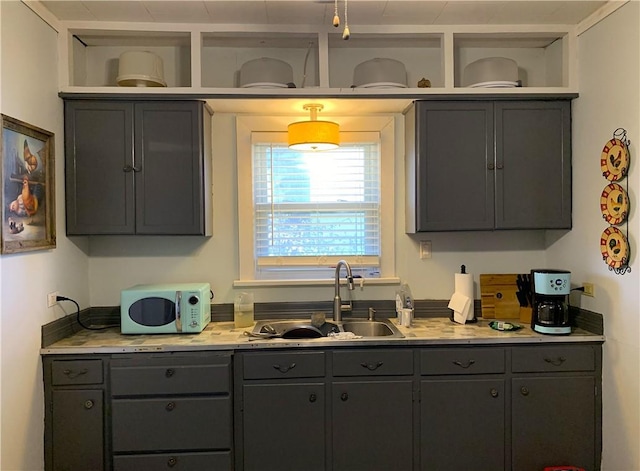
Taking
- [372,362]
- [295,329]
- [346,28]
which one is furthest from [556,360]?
[346,28]

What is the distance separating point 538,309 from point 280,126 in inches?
78.1

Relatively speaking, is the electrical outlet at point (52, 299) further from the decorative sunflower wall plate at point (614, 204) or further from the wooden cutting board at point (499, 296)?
the decorative sunflower wall plate at point (614, 204)

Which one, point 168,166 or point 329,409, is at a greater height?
point 168,166

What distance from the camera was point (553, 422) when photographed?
8.29 feet

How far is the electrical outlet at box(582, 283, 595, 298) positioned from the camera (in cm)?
261

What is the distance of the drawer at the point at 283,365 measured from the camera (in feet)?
8.09

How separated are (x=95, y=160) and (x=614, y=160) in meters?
2.93

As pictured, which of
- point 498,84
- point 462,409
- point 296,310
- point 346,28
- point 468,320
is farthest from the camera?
point 296,310

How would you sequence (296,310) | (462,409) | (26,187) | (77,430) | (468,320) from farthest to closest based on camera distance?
(296,310) < (468,320) < (462,409) < (77,430) < (26,187)

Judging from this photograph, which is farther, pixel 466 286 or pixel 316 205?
pixel 316 205

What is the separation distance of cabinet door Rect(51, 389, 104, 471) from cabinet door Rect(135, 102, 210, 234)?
0.96 metres

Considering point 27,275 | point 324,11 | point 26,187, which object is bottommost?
point 27,275

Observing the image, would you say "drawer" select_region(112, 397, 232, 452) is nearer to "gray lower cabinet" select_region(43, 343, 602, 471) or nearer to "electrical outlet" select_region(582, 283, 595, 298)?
"gray lower cabinet" select_region(43, 343, 602, 471)

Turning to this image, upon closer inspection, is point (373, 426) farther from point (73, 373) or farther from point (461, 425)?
point (73, 373)
